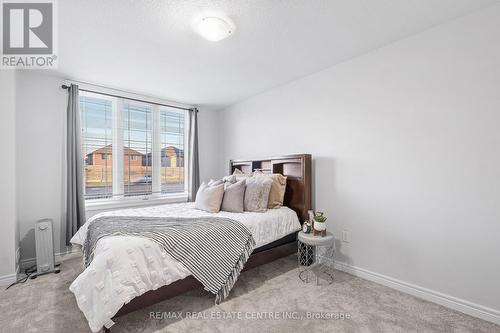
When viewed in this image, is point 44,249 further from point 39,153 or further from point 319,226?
point 319,226

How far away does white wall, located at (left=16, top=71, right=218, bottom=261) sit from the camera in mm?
3010

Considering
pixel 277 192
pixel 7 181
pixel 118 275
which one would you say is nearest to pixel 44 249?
pixel 7 181

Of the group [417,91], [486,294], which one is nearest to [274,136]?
[417,91]

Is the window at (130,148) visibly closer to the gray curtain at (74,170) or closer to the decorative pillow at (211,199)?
the gray curtain at (74,170)

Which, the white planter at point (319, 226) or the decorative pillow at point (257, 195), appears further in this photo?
the decorative pillow at point (257, 195)

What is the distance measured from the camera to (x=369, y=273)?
8.43ft

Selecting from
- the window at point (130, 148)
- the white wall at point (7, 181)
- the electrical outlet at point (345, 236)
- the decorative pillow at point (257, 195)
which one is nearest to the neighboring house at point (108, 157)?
the window at point (130, 148)

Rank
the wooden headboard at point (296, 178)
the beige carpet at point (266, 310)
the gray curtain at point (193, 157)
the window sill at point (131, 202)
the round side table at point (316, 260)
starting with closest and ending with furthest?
the beige carpet at point (266, 310), the round side table at point (316, 260), the wooden headboard at point (296, 178), the window sill at point (131, 202), the gray curtain at point (193, 157)

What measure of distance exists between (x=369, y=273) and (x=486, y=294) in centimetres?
93

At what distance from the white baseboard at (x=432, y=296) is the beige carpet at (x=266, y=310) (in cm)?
6

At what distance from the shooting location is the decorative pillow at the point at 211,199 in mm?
2963

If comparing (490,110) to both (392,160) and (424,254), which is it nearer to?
(392,160)

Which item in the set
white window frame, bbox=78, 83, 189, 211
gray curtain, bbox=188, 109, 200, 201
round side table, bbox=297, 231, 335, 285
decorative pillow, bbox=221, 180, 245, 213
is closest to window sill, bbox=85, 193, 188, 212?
white window frame, bbox=78, 83, 189, 211

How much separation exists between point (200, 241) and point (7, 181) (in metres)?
2.34
